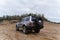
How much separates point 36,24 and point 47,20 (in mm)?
22615

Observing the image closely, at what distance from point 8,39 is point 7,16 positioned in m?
25.4

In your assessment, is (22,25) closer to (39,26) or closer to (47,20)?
(39,26)

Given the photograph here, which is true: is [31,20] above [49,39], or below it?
above

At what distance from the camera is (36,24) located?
21438mm

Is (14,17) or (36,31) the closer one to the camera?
(36,31)

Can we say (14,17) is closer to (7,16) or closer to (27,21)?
(7,16)

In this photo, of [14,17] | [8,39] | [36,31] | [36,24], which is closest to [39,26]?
[36,24]

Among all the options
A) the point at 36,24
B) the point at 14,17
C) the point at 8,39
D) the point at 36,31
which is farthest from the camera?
the point at 14,17

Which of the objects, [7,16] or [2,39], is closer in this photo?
[2,39]

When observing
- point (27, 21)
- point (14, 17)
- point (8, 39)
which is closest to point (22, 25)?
point (27, 21)

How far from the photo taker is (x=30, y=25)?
21438mm

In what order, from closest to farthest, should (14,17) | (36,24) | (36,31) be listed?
(36,24) → (36,31) → (14,17)

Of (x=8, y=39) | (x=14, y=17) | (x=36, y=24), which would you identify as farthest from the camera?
(x=14, y=17)

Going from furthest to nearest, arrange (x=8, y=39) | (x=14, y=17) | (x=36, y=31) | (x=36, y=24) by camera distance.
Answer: (x=14, y=17) < (x=36, y=31) < (x=36, y=24) < (x=8, y=39)
